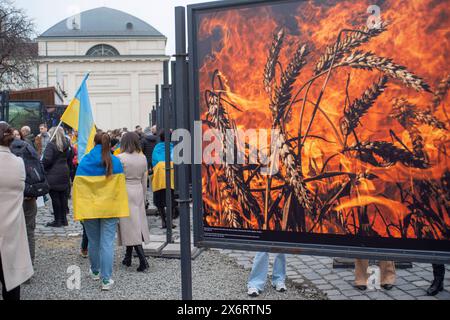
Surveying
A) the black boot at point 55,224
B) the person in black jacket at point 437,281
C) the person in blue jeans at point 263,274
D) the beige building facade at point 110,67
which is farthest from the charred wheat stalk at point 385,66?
the beige building facade at point 110,67

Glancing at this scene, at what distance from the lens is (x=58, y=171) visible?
10.8 m

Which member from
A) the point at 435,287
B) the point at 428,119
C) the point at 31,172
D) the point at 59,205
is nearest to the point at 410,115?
the point at 428,119

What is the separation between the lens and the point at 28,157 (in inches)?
273

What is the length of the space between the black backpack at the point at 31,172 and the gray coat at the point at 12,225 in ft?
3.82

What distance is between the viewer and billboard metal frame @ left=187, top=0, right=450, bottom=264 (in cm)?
272

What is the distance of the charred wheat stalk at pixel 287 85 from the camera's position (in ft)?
9.47

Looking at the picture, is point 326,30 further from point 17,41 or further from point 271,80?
point 17,41

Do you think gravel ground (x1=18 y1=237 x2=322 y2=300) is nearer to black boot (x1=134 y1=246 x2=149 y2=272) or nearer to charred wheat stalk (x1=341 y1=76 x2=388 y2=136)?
black boot (x1=134 y1=246 x2=149 y2=272)

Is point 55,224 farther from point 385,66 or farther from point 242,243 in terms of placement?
point 385,66

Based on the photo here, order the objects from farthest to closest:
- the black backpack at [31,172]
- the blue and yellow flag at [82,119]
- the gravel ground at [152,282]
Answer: the blue and yellow flag at [82,119] < the black backpack at [31,172] < the gravel ground at [152,282]

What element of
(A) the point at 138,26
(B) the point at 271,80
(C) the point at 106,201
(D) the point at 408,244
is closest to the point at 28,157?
(C) the point at 106,201

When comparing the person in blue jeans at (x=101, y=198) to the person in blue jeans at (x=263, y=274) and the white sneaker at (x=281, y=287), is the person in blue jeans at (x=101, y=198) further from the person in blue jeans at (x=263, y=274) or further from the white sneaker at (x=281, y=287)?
the white sneaker at (x=281, y=287)

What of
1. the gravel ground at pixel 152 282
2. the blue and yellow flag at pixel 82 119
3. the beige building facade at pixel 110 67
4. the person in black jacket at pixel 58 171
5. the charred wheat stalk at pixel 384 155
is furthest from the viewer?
the beige building facade at pixel 110 67

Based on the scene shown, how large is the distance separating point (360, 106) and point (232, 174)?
846 millimetres
